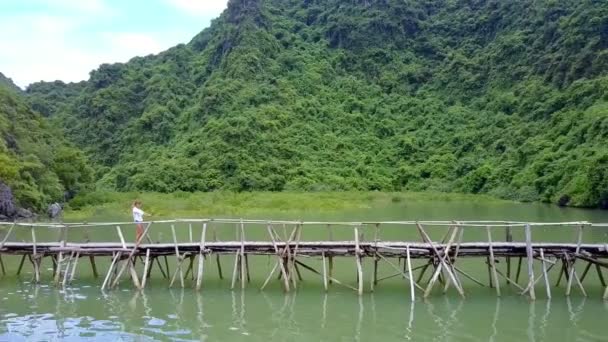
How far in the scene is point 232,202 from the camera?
56438mm

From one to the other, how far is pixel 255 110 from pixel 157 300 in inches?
2665

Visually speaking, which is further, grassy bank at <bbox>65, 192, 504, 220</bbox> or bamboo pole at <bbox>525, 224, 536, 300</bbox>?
grassy bank at <bbox>65, 192, 504, 220</bbox>

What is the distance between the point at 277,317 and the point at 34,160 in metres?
39.6

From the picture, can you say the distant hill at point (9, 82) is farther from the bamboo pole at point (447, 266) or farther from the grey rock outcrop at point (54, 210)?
the bamboo pole at point (447, 266)

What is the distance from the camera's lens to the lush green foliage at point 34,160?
146 ft

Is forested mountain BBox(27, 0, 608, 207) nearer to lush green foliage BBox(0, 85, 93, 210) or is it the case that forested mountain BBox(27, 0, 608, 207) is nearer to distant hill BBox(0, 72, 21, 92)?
distant hill BBox(0, 72, 21, 92)

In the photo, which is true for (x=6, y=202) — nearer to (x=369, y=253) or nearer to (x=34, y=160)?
(x=34, y=160)

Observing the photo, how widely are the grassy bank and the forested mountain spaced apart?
586 cm

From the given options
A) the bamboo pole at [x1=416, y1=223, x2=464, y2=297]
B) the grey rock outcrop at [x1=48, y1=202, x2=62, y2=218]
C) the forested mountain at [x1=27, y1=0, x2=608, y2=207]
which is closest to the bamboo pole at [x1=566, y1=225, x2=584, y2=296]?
the bamboo pole at [x1=416, y1=223, x2=464, y2=297]

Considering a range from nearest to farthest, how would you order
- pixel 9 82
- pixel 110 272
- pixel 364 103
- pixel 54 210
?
pixel 110 272, pixel 54 210, pixel 364 103, pixel 9 82

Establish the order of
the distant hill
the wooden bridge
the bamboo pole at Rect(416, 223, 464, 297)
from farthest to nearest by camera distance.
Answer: the distant hill → the wooden bridge → the bamboo pole at Rect(416, 223, 464, 297)

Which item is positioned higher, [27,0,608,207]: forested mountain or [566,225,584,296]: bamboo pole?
[27,0,608,207]: forested mountain

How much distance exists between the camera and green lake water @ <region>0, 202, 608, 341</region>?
46.7 ft

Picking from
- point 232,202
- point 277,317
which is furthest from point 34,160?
point 277,317
